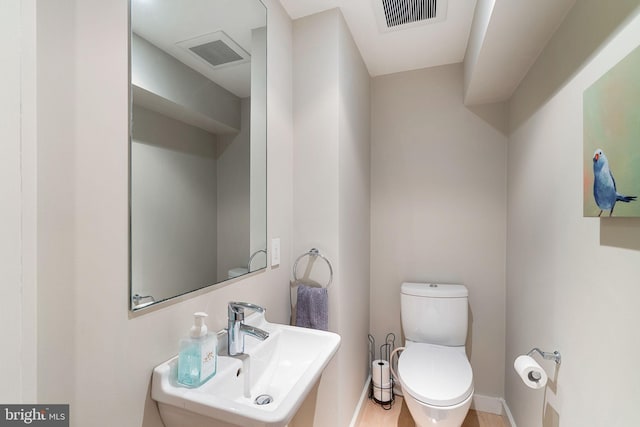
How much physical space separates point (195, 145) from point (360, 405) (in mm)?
1899

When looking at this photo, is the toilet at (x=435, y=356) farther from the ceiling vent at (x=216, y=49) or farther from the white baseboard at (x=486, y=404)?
the ceiling vent at (x=216, y=49)

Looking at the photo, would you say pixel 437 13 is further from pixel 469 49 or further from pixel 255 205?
pixel 255 205

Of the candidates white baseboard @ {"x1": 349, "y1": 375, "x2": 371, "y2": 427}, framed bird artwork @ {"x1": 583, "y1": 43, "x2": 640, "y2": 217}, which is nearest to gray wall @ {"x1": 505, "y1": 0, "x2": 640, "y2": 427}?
framed bird artwork @ {"x1": 583, "y1": 43, "x2": 640, "y2": 217}

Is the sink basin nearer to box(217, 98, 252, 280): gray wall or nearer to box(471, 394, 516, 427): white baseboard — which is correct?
box(217, 98, 252, 280): gray wall

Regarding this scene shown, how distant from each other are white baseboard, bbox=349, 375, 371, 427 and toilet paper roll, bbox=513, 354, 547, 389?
40.6 inches

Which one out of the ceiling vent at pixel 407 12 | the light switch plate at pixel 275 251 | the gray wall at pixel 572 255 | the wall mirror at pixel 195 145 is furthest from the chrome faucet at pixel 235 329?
the ceiling vent at pixel 407 12

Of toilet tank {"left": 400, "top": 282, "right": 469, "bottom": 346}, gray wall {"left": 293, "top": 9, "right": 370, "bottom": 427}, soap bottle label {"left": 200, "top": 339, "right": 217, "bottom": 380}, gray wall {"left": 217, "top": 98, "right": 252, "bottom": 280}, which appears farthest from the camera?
toilet tank {"left": 400, "top": 282, "right": 469, "bottom": 346}

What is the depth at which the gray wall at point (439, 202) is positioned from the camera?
6.72 ft

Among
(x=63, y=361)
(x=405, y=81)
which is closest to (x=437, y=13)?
(x=405, y=81)

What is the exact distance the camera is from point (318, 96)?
1.55 metres

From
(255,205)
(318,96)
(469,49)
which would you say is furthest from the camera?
Result: (469,49)

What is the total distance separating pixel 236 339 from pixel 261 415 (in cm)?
34

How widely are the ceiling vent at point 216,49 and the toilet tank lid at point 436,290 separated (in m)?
1.70

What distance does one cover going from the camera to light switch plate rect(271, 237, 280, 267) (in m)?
1.41
